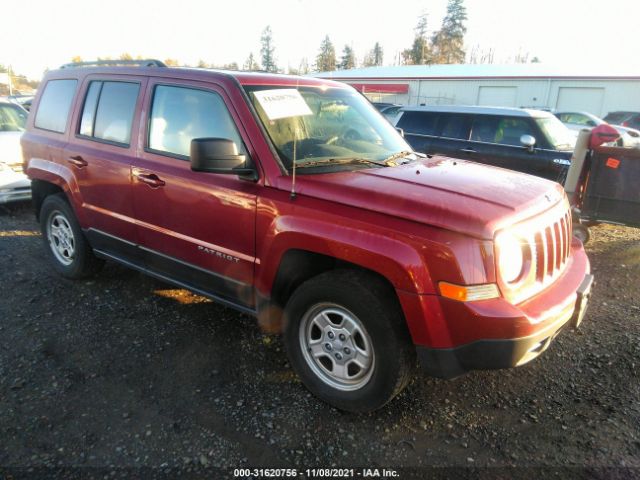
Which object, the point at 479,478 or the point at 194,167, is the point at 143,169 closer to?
the point at 194,167

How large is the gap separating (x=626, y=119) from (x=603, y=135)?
1545 cm

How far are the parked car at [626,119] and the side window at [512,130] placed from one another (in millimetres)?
12579

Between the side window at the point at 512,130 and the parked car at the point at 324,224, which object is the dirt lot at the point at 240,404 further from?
the side window at the point at 512,130

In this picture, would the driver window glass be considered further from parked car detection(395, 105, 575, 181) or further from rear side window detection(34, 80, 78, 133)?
rear side window detection(34, 80, 78, 133)

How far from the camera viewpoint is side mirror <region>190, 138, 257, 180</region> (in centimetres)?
284

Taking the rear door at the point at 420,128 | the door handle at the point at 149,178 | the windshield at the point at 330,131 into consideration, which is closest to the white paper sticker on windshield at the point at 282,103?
the windshield at the point at 330,131

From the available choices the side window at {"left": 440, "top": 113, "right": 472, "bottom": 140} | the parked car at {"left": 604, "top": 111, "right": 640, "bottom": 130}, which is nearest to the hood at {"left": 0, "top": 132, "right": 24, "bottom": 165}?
the side window at {"left": 440, "top": 113, "right": 472, "bottom": 140}

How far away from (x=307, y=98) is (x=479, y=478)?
2703 mm

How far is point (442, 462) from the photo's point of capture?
8.39 ft

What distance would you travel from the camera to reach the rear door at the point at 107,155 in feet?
12.5

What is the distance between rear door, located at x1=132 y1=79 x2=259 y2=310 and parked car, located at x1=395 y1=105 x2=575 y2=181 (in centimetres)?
612

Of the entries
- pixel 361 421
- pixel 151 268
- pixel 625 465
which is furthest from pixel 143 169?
pixel 625 465

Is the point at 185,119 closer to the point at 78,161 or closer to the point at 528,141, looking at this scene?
the point at 78,161

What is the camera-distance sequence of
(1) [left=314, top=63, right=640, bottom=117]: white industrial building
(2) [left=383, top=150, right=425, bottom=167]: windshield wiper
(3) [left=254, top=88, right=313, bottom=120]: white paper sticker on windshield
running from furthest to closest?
(1) [left=314, top=63, right=640, bottom=117]: white industrial building < (2) [left=383, top=150, right=425, bottom=167]: windshield wiper < (3) [left=254, top=88, right=313, bottom=120]: white paper sticker on windshield
